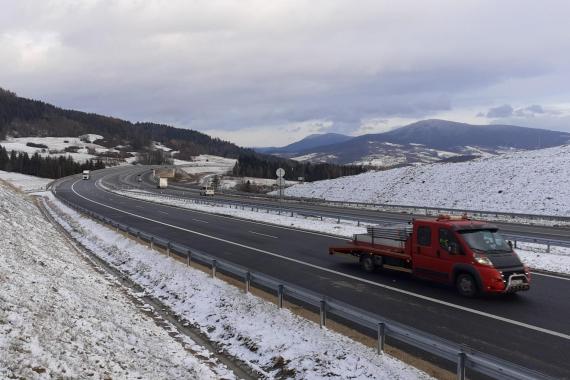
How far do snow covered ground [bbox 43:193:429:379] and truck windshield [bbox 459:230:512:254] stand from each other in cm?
508

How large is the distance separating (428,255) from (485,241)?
1.60 meters

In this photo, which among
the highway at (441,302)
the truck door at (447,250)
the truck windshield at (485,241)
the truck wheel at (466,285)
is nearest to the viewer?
the highway at (441,302)

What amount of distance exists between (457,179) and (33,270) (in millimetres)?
51004

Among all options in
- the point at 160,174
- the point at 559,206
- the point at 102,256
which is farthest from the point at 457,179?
the point at 160,174

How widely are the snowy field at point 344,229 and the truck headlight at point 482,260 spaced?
5685mm

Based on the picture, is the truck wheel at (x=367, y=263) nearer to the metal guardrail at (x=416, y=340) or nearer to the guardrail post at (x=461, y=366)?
the metal guardrail at (x=416, y=340)

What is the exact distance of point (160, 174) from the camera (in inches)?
6127

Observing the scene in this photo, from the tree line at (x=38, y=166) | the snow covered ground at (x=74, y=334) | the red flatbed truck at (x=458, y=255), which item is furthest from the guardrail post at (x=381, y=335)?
the tree line at (x=38, y=166)

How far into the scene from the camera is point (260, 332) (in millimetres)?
10922

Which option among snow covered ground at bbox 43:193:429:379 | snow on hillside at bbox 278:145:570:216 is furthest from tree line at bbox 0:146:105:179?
snow covered ground at bbox 43:193:429:379

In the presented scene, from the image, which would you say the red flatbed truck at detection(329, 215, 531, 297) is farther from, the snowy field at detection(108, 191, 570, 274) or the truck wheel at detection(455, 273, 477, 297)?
the snowy field at detection(108, 191, 570, 274)

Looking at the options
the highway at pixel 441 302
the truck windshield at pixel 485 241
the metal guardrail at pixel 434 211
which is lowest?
the metal guardrail at pixel 434 211

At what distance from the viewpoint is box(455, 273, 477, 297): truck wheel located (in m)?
12.5

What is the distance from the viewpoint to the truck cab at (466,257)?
12195 millimetres
